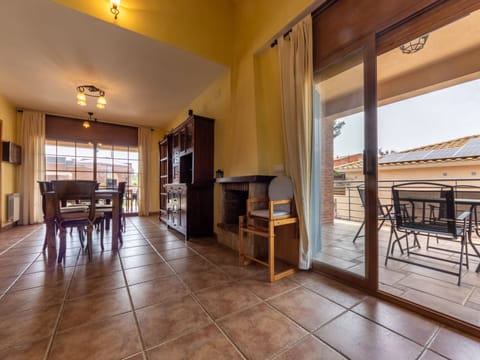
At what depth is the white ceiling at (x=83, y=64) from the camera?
232 cm

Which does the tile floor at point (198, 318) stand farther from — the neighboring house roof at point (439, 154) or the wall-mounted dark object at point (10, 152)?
the wall-mounted dark object at point (10, 152)

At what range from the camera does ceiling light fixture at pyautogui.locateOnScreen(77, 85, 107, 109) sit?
353cm

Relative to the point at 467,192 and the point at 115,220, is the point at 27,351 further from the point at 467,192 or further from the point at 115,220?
the point at 467,192

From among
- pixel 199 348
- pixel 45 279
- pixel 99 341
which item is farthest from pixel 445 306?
pixel 45 279

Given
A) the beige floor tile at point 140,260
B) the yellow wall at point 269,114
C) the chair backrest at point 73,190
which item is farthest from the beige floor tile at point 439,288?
the chair backrest at point 73,190

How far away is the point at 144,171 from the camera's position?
19.9ft

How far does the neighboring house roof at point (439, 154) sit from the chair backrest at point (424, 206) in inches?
13.9

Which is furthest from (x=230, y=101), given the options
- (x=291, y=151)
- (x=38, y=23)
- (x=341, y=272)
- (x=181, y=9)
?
(x=341, y=272)

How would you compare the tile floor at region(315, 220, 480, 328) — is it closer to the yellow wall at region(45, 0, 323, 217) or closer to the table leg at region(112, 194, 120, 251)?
the yellow wall at region(45, 0, 323, 217)

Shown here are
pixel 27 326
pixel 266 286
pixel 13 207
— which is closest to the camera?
pixel 27 326

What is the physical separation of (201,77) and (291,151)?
2337 mm

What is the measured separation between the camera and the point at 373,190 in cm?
173

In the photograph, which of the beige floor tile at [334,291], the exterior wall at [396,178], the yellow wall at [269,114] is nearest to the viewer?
the beige floor tile at [334,291]

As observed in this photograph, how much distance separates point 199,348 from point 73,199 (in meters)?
2.34
